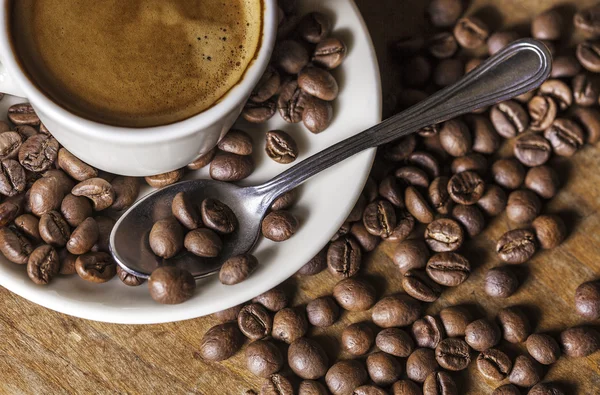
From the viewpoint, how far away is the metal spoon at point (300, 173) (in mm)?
1623

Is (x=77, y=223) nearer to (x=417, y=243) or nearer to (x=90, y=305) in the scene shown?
(x=90, y=305)

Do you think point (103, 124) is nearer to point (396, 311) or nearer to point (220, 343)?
point (220, 343)

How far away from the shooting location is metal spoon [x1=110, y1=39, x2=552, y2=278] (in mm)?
A: 1623

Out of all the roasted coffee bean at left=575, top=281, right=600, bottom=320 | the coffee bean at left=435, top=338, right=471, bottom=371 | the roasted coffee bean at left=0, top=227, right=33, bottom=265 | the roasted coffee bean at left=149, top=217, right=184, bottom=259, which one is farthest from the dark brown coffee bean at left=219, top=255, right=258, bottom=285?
the roasted coffee bean at left=575, top=281, right=600, bottom=320

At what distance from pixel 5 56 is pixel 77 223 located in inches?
17.2

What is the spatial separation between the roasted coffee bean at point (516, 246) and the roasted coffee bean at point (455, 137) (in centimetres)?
26

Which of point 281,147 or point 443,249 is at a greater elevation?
point 281,147

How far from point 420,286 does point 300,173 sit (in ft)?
1.48

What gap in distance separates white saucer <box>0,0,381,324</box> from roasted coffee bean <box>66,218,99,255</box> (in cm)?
7

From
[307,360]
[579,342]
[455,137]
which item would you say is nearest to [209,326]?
[307,360]

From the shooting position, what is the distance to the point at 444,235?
→ 185cm

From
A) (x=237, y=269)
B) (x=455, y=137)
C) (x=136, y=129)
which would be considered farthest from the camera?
(x=455, y=137)

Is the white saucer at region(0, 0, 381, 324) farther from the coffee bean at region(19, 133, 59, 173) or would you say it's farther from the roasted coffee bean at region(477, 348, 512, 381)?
the roasted coffee bean at region(477, 348, 512, 381)

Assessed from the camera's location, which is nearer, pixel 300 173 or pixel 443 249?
pixel 300 173
